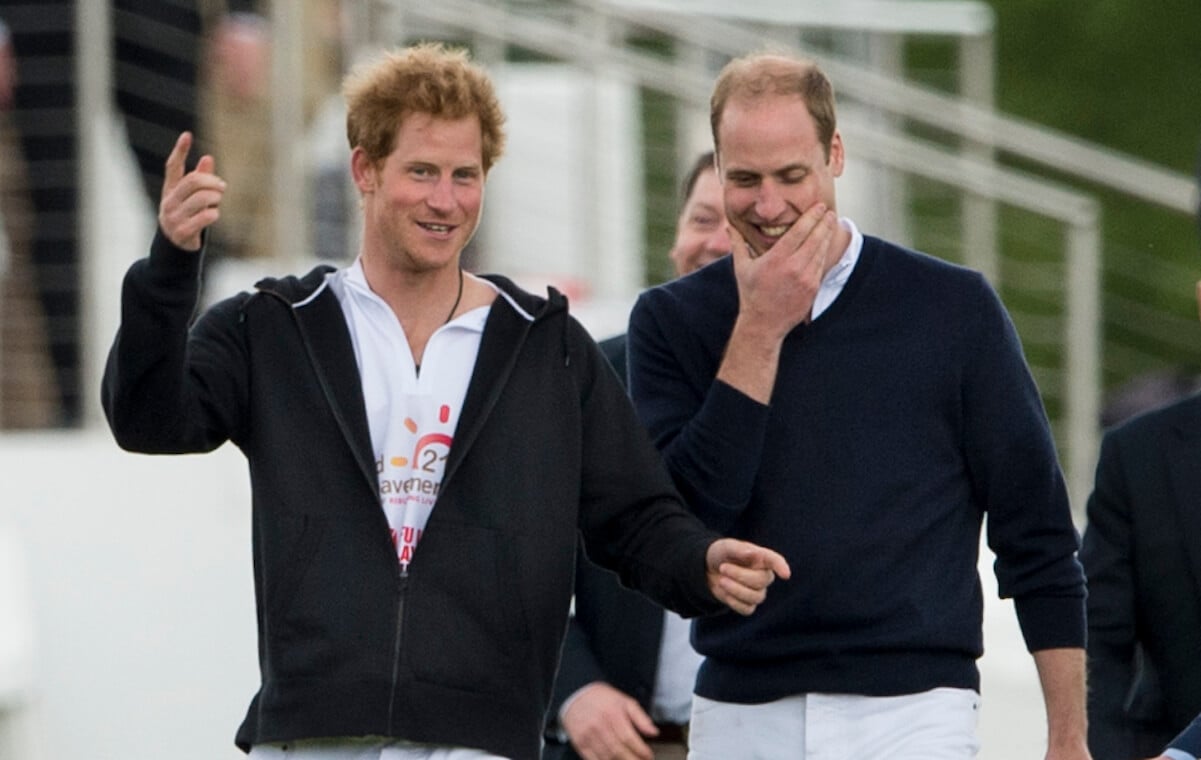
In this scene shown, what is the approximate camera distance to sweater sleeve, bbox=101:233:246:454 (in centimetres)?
439

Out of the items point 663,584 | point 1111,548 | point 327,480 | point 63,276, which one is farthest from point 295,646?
point 63,276

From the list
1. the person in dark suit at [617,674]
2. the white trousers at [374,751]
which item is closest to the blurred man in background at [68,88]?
the person in dark suit at [617,674]

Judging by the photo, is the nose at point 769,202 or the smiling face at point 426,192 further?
the nose at point 769,202

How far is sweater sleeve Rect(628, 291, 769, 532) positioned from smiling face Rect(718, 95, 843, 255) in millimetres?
262

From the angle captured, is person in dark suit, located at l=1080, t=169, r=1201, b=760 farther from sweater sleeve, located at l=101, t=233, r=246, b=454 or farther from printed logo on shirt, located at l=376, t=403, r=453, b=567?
sweater sleeve, located at l=101, t=233, r=246, b=454

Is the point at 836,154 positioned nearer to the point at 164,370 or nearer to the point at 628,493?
the point at 628,493

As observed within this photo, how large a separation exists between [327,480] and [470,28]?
14.8 feet

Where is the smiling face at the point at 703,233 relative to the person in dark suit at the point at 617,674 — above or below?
above

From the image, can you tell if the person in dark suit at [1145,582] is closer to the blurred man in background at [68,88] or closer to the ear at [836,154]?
the ear at [836,154]

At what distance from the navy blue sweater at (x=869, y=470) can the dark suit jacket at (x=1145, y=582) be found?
0.90 feet

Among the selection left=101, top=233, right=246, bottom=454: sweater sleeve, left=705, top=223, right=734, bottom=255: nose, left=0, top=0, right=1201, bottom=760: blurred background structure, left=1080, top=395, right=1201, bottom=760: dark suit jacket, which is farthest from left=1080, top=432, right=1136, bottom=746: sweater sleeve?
left=0, top=0, right=1201, bottom=760: blurred background structure

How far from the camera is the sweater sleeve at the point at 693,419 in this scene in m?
4.66

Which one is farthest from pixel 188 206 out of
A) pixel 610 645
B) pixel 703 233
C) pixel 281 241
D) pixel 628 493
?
pixel 281 241

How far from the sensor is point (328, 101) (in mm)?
9055
